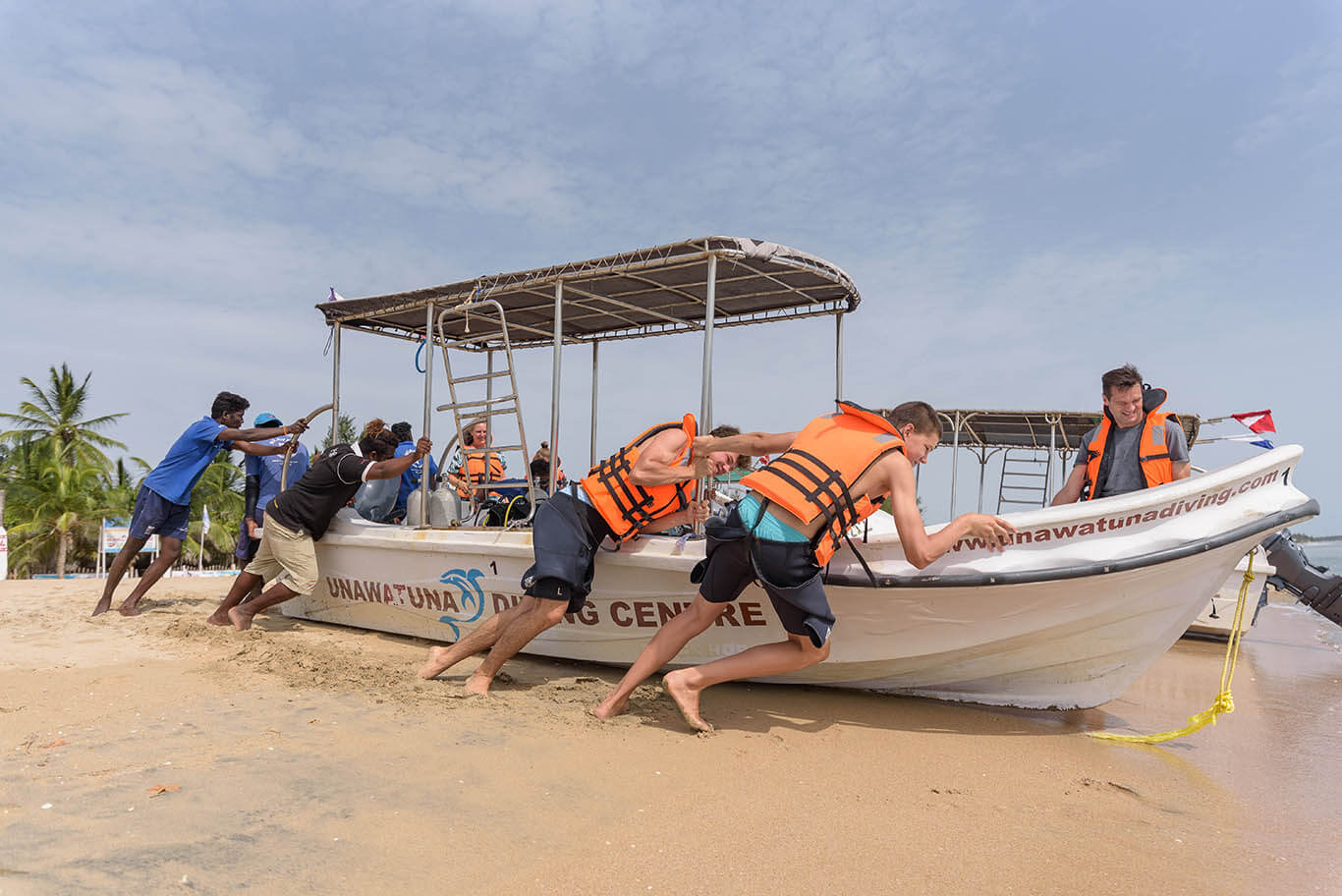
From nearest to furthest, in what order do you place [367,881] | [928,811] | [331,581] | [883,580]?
[367,881], [928,811], [883,580], [331,581]

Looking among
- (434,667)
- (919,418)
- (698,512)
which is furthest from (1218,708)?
(434,667)

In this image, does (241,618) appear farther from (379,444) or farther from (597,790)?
(597,790)

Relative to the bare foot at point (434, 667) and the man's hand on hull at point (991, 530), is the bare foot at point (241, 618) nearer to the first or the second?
the bare foot at point (434, 667)

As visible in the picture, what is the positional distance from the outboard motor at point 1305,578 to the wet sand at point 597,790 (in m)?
2.49

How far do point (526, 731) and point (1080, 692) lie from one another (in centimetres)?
257

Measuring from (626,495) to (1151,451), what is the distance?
2611 mm

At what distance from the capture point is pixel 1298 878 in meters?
2.39

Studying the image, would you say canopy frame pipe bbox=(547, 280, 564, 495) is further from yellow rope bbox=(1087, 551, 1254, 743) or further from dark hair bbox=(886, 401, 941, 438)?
yellow rope bbox=(1087, 551, 1254, 743)

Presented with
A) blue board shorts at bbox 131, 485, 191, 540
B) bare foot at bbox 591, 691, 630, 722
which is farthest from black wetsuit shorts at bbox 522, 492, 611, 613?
blue board shorts at bbox 131, 485, 191, 540

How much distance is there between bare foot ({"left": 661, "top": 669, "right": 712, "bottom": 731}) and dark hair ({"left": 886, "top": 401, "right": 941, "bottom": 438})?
1.44 m

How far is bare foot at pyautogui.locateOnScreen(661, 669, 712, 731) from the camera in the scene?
11.6 ft

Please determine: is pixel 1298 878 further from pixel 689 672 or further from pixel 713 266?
pixel 713 266

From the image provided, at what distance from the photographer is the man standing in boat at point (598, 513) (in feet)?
12.8

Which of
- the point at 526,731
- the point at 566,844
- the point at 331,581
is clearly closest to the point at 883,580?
the point at 526,731
